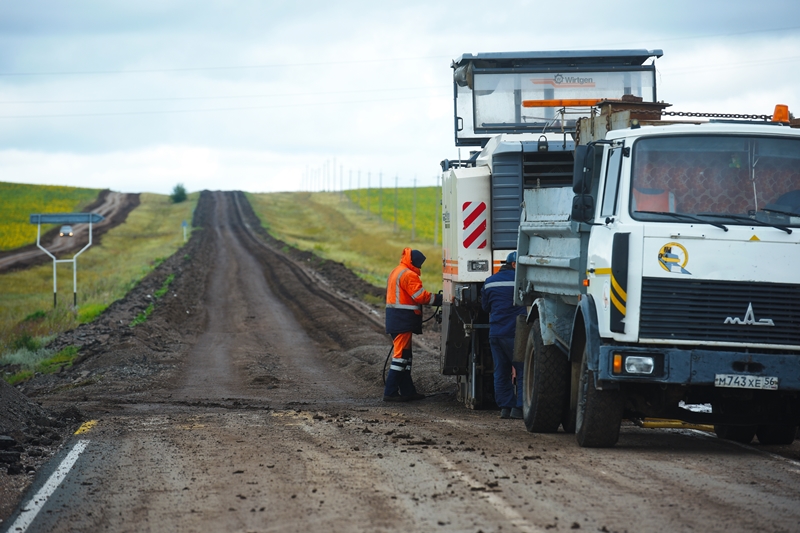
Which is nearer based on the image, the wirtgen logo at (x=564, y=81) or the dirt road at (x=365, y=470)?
the dirt road at (x=365, y=470)

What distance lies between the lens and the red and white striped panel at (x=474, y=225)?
456 inches

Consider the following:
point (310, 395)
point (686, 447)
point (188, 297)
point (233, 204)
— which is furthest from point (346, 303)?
point (233, 204)

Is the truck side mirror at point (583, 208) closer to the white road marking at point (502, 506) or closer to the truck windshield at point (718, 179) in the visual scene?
the truck windshield at point (718, 179)

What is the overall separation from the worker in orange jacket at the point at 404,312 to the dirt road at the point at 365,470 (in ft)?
1.37

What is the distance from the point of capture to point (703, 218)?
25.0 ft

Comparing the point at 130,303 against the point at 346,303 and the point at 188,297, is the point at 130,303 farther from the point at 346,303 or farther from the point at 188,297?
the point at 346,303

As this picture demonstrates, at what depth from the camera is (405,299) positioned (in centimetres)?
1318

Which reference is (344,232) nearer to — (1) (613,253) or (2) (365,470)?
(1) (613,253)

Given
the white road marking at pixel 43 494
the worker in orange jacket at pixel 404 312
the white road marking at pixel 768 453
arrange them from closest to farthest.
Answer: the white road marking at pixel 43 494, the white road marking at pixel 768 453, the worker in orange jacket at pixel 404 312

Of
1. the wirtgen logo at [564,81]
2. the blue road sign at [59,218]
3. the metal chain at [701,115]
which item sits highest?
the wirtgen logo at [564,81]

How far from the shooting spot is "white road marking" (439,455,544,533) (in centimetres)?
547

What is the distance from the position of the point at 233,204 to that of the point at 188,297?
64756mm

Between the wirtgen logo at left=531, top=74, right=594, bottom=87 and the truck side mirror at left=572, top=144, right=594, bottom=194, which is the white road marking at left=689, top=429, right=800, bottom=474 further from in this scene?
the wirtgen logo at left=531, top=74, right=594, bottom=87

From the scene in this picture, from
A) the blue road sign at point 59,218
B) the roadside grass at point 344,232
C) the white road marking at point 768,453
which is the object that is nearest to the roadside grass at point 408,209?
the roadside grass at point 344,232
